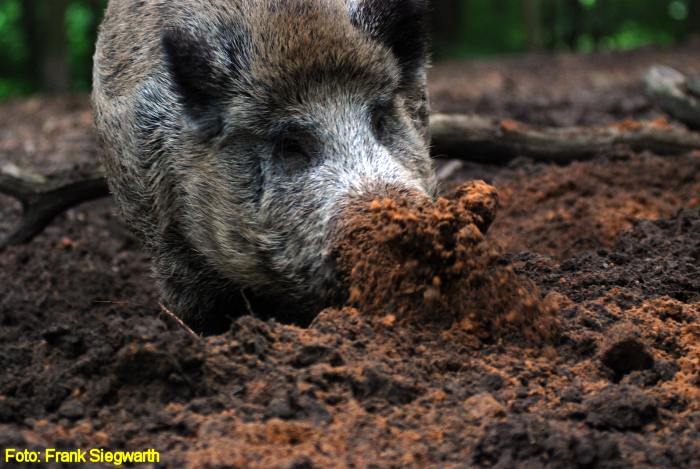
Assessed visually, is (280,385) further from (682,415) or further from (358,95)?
(358,95)

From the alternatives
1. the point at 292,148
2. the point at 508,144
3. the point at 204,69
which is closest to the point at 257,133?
the point at 292,148

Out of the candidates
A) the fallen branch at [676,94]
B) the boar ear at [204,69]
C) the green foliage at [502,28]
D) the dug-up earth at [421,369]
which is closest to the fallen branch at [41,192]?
the dug-up earth at [421,369]

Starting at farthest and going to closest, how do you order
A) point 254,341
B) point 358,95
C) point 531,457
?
point 358,95
point 254,341
point 531,457

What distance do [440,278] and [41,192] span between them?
12.3ft

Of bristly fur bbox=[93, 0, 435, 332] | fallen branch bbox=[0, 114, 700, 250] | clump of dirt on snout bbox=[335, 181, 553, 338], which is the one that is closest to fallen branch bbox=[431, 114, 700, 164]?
fallen branch bbox=[0, 114, 700, 250]

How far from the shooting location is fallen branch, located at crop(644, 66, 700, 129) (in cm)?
696

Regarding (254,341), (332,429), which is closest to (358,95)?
(254,341)

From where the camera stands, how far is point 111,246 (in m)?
6.94

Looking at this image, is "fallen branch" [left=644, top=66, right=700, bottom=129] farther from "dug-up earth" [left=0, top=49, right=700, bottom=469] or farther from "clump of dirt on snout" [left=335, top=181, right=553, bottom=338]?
"clump of dirt on snout" [left=335, top=181, right=553, bottom=338]

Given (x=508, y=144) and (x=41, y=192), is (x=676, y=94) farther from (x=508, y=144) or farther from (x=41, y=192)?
(x=41, y=192)

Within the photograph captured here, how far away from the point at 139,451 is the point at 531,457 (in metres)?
1.13

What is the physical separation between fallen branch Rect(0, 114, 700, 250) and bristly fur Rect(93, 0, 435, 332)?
156 cm

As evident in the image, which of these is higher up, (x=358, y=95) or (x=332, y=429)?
(x=358, y=95)

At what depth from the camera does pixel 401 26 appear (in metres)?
4.69
